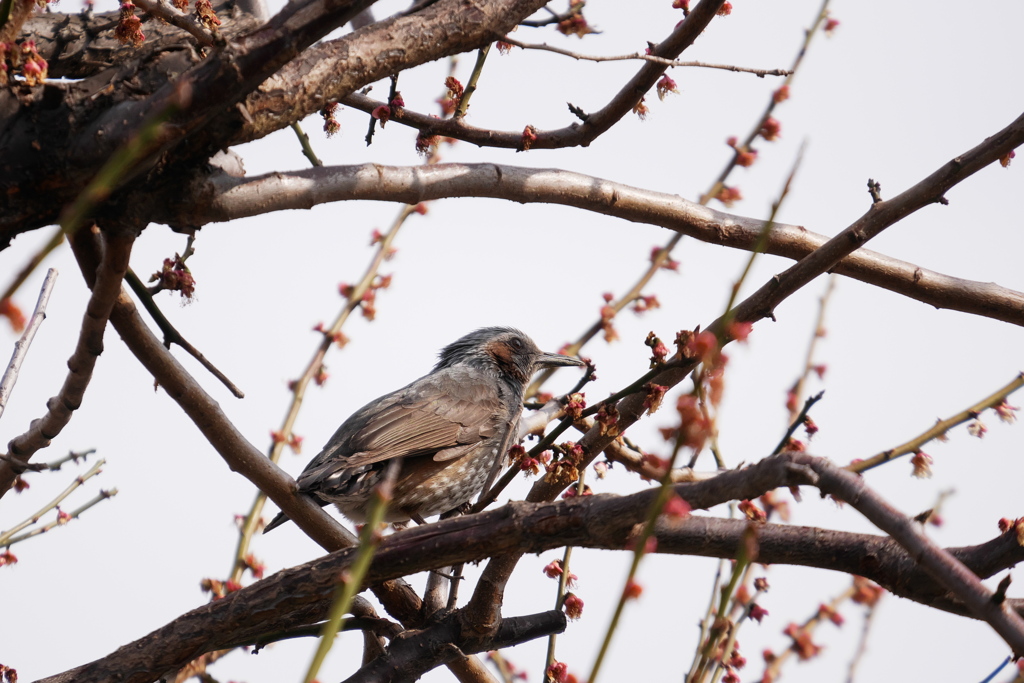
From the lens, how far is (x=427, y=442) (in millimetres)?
5660

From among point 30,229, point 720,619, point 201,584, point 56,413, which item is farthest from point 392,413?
point 720,619

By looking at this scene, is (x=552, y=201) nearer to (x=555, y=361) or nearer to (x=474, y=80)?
(x=474, y=80)

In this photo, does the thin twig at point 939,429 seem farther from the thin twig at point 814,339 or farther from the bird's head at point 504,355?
the bird's head at point 504,355

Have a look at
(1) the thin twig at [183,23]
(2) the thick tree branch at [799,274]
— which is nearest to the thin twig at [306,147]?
(1) the thin twig at [183,23]

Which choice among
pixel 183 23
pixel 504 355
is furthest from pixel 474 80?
pixel 504 355

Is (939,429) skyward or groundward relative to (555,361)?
groundward

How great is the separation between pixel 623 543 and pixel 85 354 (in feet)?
7.32

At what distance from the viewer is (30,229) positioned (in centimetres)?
274

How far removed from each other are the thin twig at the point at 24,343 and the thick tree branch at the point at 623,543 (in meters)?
1.83

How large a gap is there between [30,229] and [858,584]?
4.87 metres

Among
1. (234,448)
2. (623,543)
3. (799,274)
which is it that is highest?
(234,448)

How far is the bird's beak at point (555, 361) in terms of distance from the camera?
6.62 metres

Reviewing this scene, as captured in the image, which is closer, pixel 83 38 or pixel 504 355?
pixel 83 38

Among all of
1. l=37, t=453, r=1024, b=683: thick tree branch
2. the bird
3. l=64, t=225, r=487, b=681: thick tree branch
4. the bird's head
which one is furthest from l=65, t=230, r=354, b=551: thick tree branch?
the bird's head
